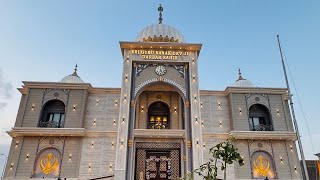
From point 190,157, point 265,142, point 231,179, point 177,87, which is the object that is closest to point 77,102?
point 177,87

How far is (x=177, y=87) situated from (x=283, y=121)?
10.2m

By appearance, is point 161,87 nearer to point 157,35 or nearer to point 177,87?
point 177,87

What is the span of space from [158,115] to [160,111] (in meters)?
0.44

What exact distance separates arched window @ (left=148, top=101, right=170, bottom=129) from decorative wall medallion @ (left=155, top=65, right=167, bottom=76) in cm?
348

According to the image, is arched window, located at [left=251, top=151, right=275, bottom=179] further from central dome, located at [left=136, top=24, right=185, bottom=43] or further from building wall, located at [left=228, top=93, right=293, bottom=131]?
central dome, located at [left=136, top=24, right=185, bottom=43]

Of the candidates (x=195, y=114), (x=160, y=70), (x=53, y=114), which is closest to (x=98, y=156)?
(x=53, y=114)

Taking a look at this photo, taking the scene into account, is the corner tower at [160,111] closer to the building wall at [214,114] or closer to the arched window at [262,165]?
the building wall at [214,114]

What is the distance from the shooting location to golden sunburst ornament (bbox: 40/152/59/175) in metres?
22.3

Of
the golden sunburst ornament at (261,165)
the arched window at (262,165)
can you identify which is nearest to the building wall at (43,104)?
the arched window at (262,165)

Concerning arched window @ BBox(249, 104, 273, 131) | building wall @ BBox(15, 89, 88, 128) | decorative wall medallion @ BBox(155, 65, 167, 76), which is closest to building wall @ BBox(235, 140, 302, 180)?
arched window @ BBox(249, 104, 273, 131)

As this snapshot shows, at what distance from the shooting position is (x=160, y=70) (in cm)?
2433

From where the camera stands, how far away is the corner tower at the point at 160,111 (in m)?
22.8

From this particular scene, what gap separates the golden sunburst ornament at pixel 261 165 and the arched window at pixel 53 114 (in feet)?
56.7

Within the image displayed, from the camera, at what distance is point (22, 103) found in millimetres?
24234
